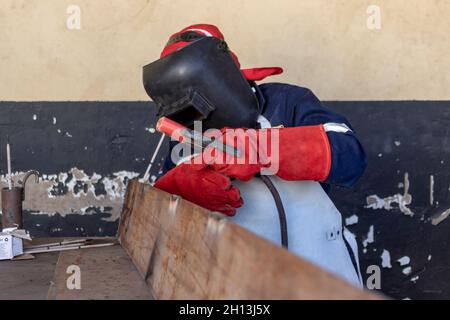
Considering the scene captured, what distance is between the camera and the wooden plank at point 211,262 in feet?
2.35

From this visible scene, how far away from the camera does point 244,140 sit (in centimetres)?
154

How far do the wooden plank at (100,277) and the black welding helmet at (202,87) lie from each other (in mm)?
463

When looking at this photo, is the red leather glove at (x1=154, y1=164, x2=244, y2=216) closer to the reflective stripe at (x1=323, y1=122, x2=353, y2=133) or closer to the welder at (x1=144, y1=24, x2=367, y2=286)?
the welder at (x1=144, y1=24, x2=367, y2=286)

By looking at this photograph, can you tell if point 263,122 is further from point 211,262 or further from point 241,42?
point 241,42

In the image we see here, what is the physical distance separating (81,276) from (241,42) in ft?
5.91

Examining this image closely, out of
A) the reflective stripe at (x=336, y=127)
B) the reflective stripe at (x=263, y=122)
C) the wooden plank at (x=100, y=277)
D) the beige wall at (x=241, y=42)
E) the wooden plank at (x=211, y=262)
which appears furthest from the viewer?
the beige wall at (x=241, y=42)

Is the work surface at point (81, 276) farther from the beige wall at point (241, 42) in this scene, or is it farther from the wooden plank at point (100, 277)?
the beige wall at point (241, 42)

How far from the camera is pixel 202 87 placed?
1.77 meters

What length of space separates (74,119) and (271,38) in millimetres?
1077

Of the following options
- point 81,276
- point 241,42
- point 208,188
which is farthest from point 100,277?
point 241,42

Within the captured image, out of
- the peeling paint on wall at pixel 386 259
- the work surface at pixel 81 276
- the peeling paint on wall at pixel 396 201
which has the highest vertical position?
the work surface at pixel 81 276

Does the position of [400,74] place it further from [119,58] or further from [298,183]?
[298,183]

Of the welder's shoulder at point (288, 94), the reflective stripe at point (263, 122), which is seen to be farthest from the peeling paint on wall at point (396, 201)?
the reflective stripe at point (263, 122)
